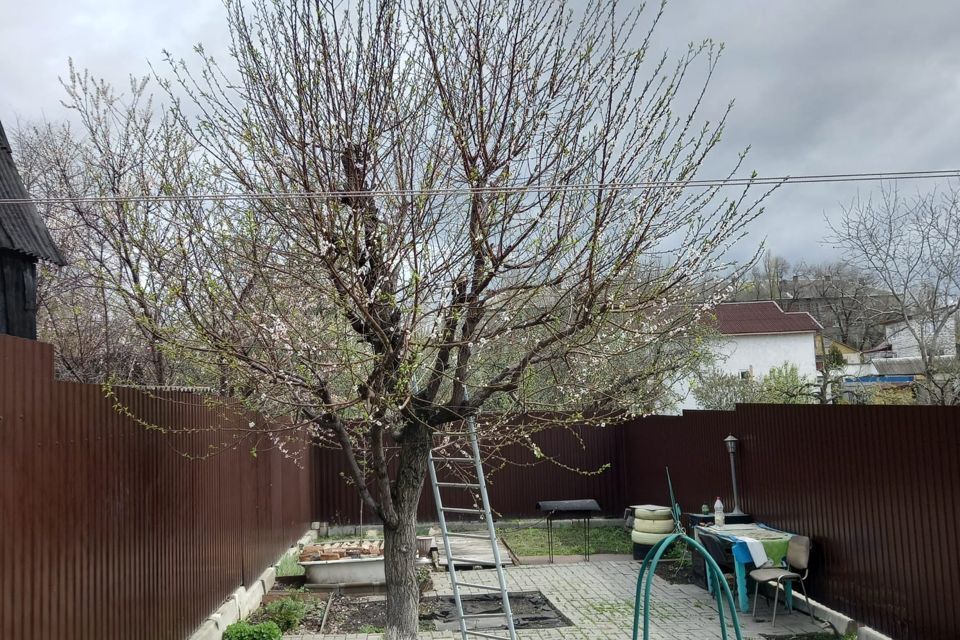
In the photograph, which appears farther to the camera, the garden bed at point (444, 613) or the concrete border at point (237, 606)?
the garden bed at point (444, 613)

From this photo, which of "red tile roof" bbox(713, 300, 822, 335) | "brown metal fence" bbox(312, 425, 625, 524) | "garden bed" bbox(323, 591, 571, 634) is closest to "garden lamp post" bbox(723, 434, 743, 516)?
"garden bed" bbox(323, 591, 571, 634)

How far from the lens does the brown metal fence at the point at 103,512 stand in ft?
14.3

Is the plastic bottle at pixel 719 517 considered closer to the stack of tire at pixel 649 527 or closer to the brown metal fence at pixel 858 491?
the brown metal fence at pixel 858 491

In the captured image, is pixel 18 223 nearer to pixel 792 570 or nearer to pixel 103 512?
pixel 103 512

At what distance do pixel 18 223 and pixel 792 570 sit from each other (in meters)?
10.8

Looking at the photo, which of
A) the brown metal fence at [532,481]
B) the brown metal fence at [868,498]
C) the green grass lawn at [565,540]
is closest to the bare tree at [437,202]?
the brown metal fence at [868,498]

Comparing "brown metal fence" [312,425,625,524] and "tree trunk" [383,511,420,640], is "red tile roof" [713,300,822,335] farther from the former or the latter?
"tree trunk" [383,511,420,640]

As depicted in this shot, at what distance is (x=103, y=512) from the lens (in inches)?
215

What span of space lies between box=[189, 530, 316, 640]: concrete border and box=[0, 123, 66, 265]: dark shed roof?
535 centimetres

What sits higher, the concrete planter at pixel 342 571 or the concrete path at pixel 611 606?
the concrete planter at pixel 342 571

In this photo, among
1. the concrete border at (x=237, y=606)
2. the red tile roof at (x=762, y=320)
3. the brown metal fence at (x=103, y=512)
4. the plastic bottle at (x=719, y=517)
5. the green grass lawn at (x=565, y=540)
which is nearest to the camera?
the brown metal fence at (x=103, y=512)

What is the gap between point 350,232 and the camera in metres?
5.51

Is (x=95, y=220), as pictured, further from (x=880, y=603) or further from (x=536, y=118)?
(x=880, y=603)

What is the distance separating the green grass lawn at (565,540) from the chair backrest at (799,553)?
5167mm
